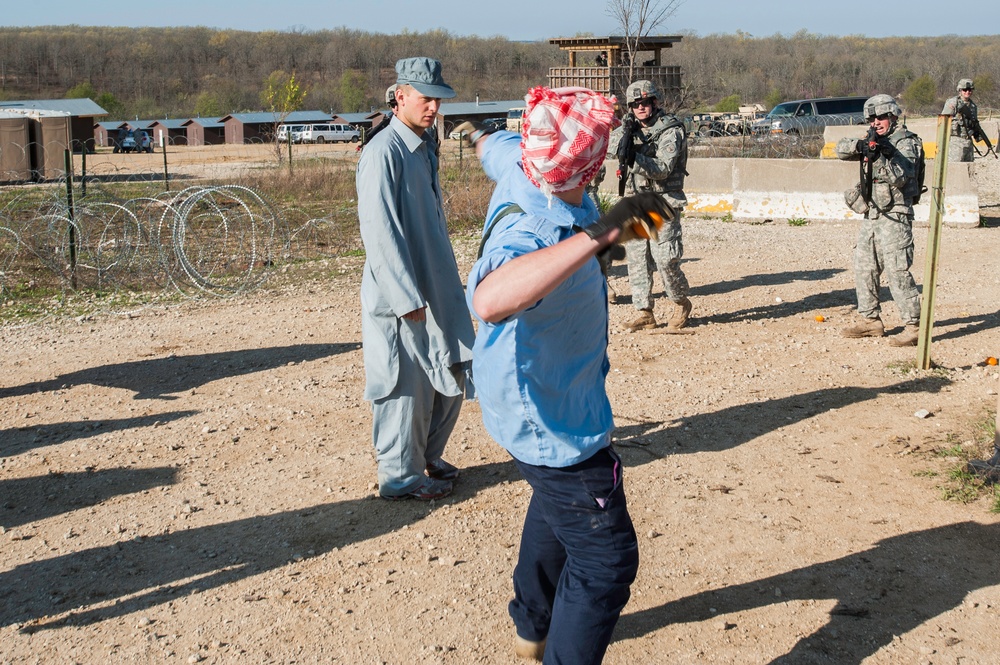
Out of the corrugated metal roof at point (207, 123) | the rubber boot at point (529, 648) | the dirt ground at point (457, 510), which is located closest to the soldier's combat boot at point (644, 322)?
the dirt ground at point (457, 510)

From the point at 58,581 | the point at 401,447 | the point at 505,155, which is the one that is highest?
the point at 505,155

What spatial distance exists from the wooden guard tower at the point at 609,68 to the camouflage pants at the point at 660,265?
20.9 meters

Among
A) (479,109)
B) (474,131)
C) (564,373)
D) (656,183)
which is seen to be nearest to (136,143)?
(479,109)

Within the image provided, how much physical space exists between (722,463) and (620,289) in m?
4.45

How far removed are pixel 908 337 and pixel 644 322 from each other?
1.96 m

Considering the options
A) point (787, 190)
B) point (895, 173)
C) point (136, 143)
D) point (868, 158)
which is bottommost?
point (787, 190)

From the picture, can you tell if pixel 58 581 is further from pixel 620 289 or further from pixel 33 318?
pixel 620 289

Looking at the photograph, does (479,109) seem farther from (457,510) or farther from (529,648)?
(529,648)

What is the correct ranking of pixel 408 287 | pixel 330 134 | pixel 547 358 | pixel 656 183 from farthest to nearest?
pixel 330 134
pixel 656 183
pixel 408 287
pixel 547 358

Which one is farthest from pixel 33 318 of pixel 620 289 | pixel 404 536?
pixel 404 536

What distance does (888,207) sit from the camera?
23.1 ft

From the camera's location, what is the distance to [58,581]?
392 centimetres

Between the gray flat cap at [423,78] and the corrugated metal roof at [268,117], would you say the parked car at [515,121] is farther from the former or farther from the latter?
the corrugated metal roof at [268,117]

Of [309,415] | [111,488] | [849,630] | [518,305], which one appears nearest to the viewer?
[518,305]
